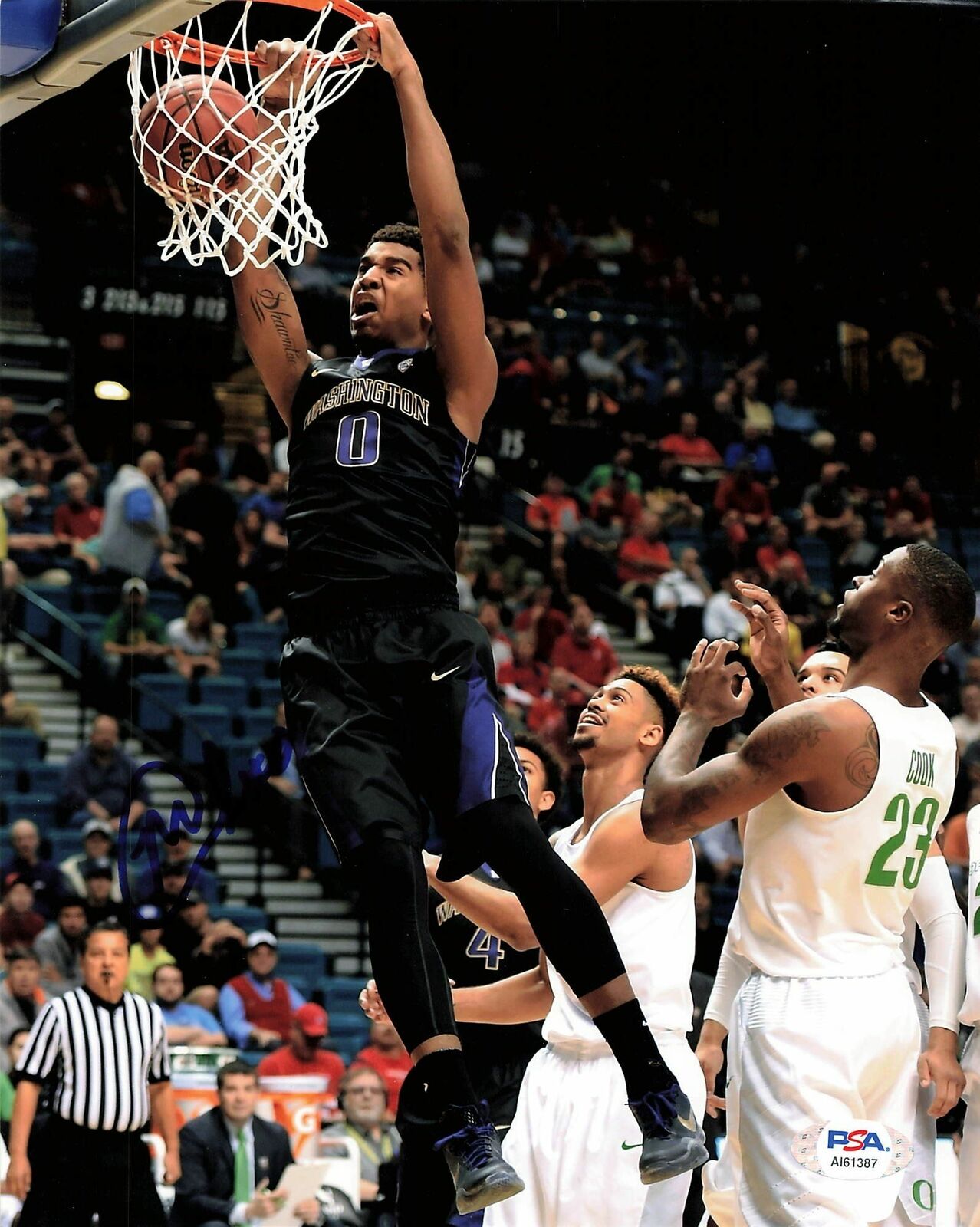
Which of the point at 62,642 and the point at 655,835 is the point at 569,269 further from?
the point at 655,835

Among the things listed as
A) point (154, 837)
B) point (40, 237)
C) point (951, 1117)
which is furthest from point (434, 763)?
point (40, 237)

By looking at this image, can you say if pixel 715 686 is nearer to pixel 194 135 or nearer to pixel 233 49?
pixel 194 135

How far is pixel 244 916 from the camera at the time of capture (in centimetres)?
1173

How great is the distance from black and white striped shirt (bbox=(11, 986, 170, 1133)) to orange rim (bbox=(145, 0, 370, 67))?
4.54 meters

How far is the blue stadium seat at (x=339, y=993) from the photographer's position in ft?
37.1

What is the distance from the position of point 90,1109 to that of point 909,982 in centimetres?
441

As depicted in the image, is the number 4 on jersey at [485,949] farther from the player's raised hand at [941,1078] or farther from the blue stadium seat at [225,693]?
the blue stadium seat at [225,693]

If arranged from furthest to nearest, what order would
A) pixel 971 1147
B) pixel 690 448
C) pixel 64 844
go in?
pixel 690 448, pixel 64 844, pixel 971 1147

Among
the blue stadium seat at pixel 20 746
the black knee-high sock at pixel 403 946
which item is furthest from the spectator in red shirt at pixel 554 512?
the black knee-high sock at pixel 403 946

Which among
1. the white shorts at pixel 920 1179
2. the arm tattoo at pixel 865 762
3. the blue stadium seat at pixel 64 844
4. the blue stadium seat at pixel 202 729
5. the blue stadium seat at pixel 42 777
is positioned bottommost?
the white shorts at pixel 920 1179

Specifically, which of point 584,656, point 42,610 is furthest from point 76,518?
point 584,656

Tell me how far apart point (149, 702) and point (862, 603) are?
342 inches

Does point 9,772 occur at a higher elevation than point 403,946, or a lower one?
higher

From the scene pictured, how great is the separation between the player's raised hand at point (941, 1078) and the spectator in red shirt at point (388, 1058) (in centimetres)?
524
